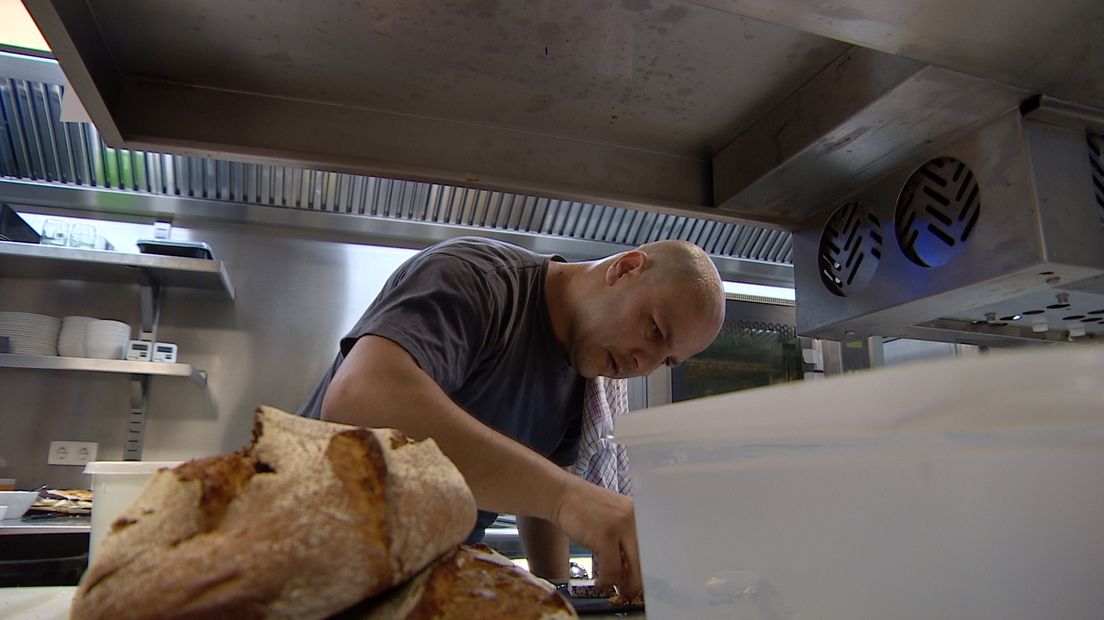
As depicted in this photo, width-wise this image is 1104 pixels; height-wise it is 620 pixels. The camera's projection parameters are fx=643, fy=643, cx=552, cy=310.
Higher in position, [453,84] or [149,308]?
[453,84]

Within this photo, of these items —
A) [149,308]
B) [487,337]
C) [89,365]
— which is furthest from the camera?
[149,308]

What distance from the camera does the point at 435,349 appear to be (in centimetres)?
104

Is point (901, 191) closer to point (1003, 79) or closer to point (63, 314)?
point (1003, 79)

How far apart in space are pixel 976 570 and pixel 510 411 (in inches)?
47.5

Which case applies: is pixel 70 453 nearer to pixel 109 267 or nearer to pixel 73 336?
pixel 73 336

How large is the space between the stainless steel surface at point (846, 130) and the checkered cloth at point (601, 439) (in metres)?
0.63

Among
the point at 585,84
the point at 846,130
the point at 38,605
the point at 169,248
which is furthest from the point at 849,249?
the point at 169,248

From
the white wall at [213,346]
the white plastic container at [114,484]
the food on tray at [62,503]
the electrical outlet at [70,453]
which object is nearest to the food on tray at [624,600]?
the white plastic container at [114,484]

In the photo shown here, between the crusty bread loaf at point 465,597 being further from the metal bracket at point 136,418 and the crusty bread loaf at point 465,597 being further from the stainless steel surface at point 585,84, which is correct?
the metal bracket at point 136,418

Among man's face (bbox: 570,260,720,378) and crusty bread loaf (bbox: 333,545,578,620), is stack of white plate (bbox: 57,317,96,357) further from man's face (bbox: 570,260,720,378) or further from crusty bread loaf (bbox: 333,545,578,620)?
crusty bread loaf (bbox: 333,545,578,620)

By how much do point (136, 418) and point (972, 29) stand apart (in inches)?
97.5

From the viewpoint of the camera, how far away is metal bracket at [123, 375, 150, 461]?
2.15 metres

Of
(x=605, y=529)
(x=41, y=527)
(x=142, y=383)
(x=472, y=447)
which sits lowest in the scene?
(x=41, y=527)

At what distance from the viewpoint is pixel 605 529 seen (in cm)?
85
